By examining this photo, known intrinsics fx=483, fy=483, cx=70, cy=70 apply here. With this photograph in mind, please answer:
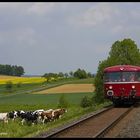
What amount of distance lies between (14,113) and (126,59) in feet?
154

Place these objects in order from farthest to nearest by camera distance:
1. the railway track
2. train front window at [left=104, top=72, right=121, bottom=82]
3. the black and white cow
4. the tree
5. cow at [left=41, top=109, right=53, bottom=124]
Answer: the tree → train front window at [left=104, top=72, right=121, bottom=82] → cow at [left=41, top=109, right=53, bottom=124] → the black and white cow → the railway track

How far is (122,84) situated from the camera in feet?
104

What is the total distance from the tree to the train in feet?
103

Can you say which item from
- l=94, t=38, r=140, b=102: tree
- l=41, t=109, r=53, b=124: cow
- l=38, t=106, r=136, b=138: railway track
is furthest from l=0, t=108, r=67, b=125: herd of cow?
l=94, t=38, r=140, b=102: tree

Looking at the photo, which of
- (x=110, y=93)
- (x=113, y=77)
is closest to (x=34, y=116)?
(x=110, y=93)

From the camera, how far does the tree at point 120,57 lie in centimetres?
6674

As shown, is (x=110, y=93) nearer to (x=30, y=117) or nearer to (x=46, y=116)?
(x=46, y=116)

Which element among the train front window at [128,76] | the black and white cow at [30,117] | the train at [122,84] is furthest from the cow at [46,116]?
the train front window at [128,76]

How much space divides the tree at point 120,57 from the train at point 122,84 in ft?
103

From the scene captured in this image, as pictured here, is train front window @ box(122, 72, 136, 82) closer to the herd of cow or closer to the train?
the train

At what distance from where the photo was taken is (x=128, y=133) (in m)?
17.3

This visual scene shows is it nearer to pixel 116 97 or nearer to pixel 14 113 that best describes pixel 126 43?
pixel 116 97

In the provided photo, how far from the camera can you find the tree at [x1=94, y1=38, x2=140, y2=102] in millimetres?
66744

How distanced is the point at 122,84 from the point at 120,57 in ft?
133
